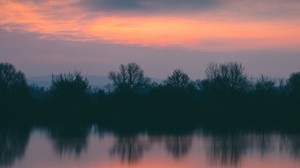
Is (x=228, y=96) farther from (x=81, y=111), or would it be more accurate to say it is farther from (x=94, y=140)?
(x=94, y=140)

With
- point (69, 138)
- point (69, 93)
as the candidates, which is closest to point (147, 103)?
point (69, 93)

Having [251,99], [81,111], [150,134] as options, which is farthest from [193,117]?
[150,134]

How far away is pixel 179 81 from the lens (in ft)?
160

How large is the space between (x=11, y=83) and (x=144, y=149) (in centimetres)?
2288

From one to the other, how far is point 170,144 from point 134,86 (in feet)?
79.3

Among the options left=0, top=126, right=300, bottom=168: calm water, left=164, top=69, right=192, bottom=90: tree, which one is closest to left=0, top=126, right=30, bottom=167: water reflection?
left=0, top=126, right=300, bottom=168: calm water

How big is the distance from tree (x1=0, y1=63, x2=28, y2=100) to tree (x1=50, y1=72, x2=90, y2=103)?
102 inches

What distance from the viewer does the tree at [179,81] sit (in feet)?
156

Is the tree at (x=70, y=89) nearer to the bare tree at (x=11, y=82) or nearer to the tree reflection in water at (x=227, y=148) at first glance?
the bare tree at (x=11, y=82)

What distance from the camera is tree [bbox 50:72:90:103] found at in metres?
43.0

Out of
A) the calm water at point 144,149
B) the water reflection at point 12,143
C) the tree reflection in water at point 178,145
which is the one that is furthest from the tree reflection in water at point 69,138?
the tree reflection in water at point 178,145

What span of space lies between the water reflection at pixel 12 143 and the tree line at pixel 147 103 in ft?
23.7

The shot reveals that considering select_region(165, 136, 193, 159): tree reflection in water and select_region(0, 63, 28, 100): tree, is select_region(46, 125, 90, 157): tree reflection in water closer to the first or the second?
select_region(165, 136, 193, 159): tree reflection in water

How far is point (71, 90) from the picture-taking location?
4403cm
